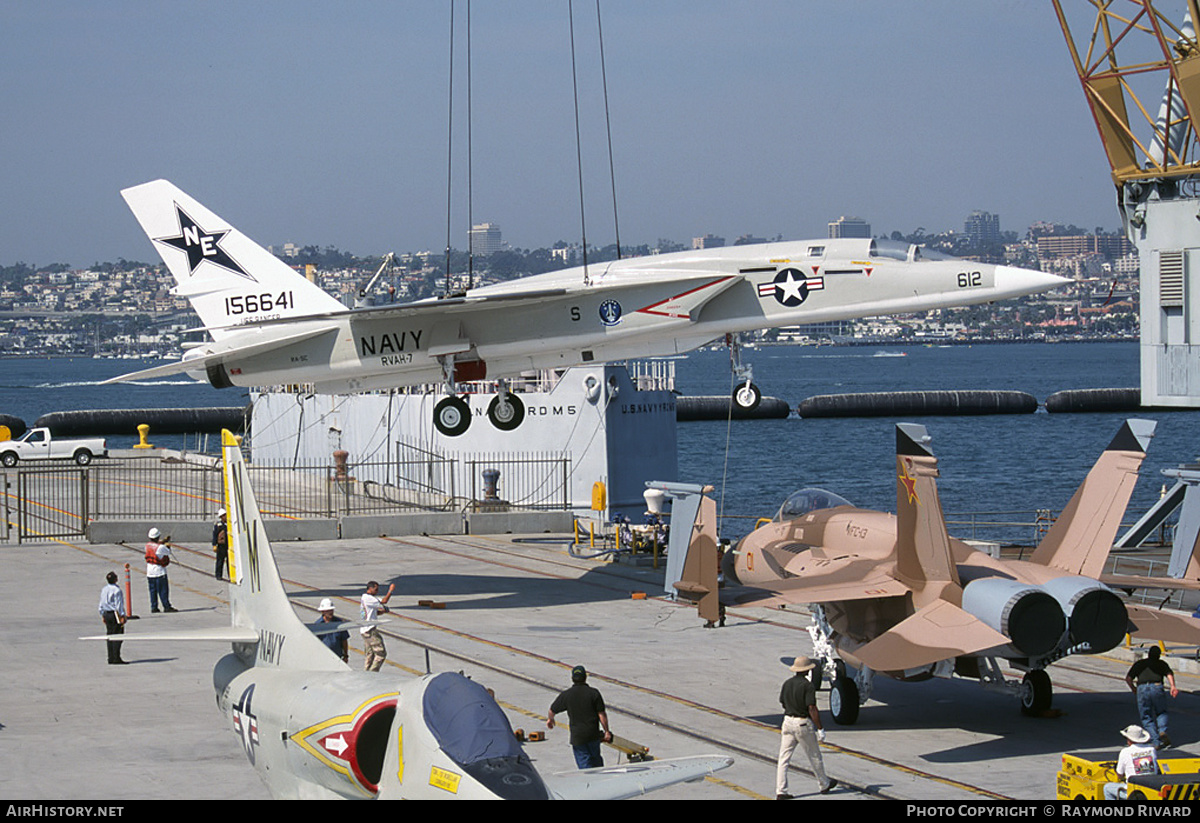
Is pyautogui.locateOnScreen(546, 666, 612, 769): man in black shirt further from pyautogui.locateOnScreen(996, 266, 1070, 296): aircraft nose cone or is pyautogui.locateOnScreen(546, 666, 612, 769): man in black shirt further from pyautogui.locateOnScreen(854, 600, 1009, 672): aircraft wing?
pyautogui.locateOnScreen(996, 266, 1070, 296): aircraft nose cone

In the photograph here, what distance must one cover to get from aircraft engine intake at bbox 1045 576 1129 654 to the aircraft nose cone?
852 cm

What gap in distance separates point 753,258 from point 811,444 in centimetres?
7163

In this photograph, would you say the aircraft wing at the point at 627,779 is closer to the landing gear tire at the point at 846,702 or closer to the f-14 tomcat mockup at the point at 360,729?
the f-14 tomcat mockup at the point at 360,729

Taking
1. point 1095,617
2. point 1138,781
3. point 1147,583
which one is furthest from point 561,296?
point 1138,781

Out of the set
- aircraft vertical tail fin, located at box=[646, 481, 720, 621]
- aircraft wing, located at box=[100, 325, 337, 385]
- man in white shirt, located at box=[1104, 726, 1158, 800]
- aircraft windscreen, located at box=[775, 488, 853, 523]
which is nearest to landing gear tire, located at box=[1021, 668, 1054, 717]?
aircraft windscreen, located at box=[775, 488, 853, 523]

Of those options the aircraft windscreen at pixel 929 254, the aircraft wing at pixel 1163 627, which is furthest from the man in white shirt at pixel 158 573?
the aircraft wing at pixel 1163 627

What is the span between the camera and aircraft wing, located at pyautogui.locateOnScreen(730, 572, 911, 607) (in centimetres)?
1553

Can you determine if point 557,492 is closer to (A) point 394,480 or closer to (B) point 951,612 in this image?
(A) point 394,480

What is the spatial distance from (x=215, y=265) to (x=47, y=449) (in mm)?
33569

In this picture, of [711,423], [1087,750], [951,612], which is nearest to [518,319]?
[951,612]

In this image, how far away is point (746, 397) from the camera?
2350cm

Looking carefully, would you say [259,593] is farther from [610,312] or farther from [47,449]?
[47,449]

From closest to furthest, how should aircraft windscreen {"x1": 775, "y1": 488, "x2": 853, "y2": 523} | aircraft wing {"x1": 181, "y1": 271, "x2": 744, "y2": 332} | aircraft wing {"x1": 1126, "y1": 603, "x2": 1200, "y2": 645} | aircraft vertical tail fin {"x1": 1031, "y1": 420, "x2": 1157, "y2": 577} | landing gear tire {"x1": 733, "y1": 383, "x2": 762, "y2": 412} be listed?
aircraft wing {"x1": 1126, "y1": 603, "x2": 1200, "y2": 645}, aircraft vertical tail fin {"x1": 1031, "y1": 420, "x2": 1157, "y2": 577}, aircraft windscreen {"x1": 775, "y1": 488, "x2": 853, "y2": 523}, landing gear tire {"x1": 733, "y1": 383, "x2": 762, "y2": 412}, aircraft wing {"x1": 181, "y1": 271, "x2": 744, "y2": 332}

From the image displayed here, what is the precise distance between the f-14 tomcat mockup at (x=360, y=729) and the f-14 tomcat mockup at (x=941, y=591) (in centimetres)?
559
